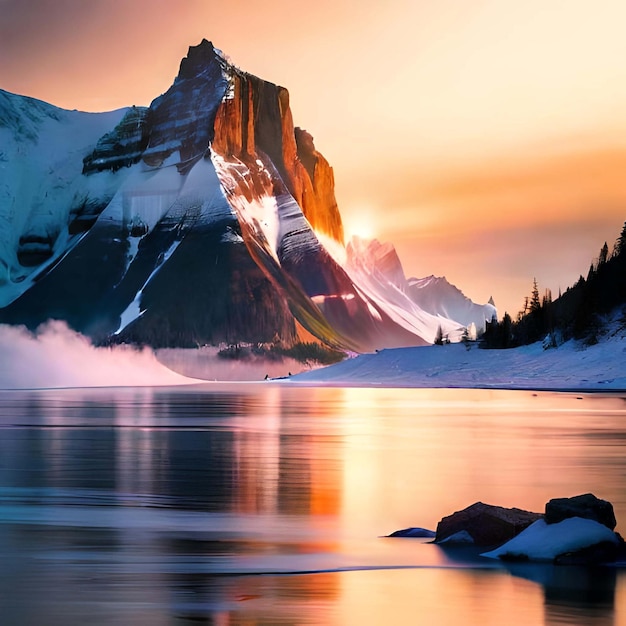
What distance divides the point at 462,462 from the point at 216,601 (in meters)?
20.0

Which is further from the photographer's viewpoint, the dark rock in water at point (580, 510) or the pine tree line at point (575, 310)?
the pine tree line at point (575, 310)

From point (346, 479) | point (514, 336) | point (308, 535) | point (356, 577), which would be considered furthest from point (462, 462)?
point (514, 336)

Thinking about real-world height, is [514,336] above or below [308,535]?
above

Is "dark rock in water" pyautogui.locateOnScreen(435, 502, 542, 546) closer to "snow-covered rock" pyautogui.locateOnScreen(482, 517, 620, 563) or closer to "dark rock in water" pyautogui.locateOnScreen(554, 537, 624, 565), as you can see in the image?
"snow-covered rock" pyautogui.locateOnScreen(482, 517, 620, 563)

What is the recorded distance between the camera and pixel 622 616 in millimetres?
14570

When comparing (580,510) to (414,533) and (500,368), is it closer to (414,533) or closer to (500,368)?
(414,533)

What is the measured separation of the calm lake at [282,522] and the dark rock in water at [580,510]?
3.78 feet

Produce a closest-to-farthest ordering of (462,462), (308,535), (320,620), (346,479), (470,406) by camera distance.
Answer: (320,620), (308,535), (346,479), (462,462), (470,406)

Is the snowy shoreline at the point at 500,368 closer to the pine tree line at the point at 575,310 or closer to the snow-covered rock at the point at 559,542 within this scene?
the pine tree line at the point at 575,310

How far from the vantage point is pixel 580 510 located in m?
18.6

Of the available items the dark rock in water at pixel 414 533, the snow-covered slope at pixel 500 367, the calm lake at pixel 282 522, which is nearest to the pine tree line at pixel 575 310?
the snow-covered slope at pixel 500 367

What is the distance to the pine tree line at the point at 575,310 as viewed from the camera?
117m

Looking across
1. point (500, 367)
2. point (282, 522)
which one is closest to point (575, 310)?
point (500, 367)

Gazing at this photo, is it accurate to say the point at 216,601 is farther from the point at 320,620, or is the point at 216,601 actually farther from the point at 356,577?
the point at 356,577
